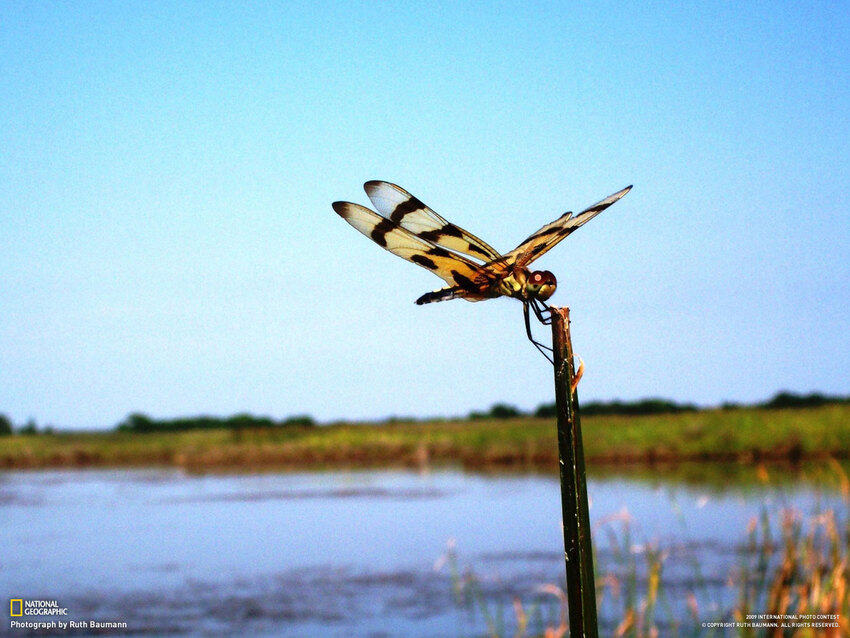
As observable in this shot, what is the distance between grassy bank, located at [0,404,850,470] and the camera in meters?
20.8

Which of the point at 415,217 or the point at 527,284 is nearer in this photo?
the point at 527,284

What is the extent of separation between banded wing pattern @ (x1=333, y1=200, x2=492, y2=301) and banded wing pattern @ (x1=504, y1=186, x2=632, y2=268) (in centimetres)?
5

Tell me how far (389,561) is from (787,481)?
8.98 m

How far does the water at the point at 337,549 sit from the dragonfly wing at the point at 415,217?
376cm

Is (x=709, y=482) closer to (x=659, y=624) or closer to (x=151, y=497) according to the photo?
(x=659, y=624)

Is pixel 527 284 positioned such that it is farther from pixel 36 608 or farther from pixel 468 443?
pixel 468 443

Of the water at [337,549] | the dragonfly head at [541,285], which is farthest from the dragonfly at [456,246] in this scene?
the water at [337,549]

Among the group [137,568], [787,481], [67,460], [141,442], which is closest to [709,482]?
[787,481]

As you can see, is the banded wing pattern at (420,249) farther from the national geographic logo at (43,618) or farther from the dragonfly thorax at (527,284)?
the national geographic logo at (43,618)

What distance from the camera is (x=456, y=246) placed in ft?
3.84

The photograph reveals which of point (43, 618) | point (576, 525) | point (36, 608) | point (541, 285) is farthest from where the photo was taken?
point (43, 618)

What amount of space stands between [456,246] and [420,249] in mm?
62

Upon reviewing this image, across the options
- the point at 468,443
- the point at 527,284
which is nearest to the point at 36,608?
the point at 527,284

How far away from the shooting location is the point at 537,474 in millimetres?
21562
